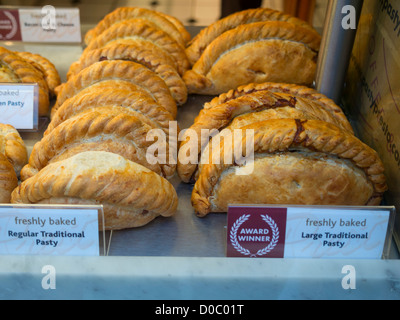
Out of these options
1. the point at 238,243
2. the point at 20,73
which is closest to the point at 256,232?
the point at 238,243

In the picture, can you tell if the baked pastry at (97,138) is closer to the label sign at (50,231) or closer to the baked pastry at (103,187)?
the baked pastry at (103,187)

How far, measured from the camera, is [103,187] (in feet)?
3.51

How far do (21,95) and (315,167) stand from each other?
871mm

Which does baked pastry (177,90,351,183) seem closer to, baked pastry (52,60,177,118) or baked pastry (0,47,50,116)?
baked pastry (52,60,177,118)

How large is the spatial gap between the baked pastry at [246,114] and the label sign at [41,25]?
78 cm

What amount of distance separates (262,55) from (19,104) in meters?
0.77

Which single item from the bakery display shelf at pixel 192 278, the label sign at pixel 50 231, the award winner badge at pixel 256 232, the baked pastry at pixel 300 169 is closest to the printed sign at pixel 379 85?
the baked pastry at pixel 300 169

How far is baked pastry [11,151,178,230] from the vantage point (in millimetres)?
1060

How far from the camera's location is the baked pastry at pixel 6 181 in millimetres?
1210

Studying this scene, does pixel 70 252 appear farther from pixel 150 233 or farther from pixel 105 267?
pixel 150 233

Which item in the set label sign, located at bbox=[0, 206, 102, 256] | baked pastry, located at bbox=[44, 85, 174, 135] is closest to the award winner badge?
label sign, located at bbox=[0, 206, 102, 256]

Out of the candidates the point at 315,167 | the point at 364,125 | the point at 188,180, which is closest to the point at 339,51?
the point at 364,125

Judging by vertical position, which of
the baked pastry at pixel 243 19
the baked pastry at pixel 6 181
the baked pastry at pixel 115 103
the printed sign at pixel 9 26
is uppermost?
the baked pastry at pixel 243 19

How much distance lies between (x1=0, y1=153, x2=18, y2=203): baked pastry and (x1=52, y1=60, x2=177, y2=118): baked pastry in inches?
12.2
